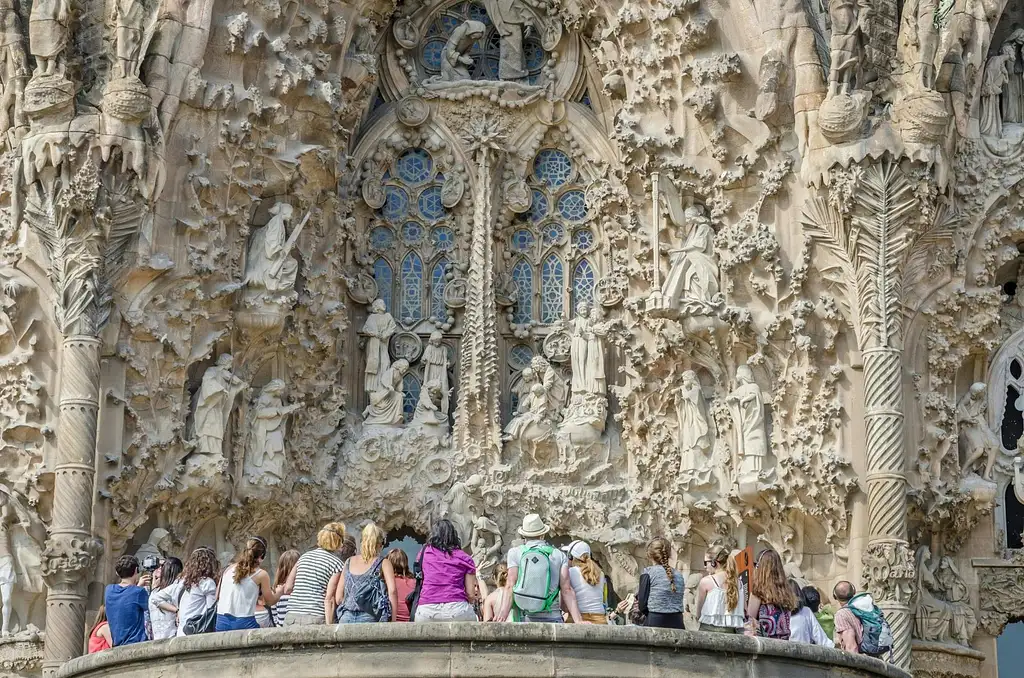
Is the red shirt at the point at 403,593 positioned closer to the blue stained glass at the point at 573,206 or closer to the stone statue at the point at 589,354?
the stone statue at the point at 589,354

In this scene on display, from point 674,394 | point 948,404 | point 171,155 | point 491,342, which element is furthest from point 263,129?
point 948,404

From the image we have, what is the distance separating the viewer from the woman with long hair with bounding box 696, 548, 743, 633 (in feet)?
44.7

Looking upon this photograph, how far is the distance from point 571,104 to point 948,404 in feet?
15.2

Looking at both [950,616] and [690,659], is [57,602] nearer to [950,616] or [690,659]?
[690,659]

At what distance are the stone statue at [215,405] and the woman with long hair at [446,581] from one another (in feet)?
18.5

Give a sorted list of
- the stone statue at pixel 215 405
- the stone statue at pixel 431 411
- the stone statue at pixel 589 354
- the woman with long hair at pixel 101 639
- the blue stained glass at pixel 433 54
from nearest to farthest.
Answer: the woman with long hair at pixel 101 639 → the stone statue at pixel 215 405 → the stone statue at pixel 589 354 → the stone statue at pixel 431 411 → the blue stained glass at pixel 433 54

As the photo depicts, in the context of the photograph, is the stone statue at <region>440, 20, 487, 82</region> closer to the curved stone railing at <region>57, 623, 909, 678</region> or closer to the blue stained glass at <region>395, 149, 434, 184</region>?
the blue stained glass at <region>395, 149, 434, 184</region>

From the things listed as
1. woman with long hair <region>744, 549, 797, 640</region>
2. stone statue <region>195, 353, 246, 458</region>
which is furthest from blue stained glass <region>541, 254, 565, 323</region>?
woman with long hair <region>744, 549, 797, 640</region>

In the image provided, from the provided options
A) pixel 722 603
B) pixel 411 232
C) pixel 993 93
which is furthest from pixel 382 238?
pixel 722 603

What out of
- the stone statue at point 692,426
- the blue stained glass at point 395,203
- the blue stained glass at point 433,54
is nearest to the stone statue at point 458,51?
the blue stained glass at point 433,54

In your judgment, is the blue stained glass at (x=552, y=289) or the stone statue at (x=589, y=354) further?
the blue stained glass at (x=552, y=289)

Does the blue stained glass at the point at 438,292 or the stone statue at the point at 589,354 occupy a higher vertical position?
the blue stained glass at the point at 438,292

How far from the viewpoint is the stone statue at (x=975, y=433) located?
1838 cm

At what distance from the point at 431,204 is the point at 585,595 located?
7.47 meters
